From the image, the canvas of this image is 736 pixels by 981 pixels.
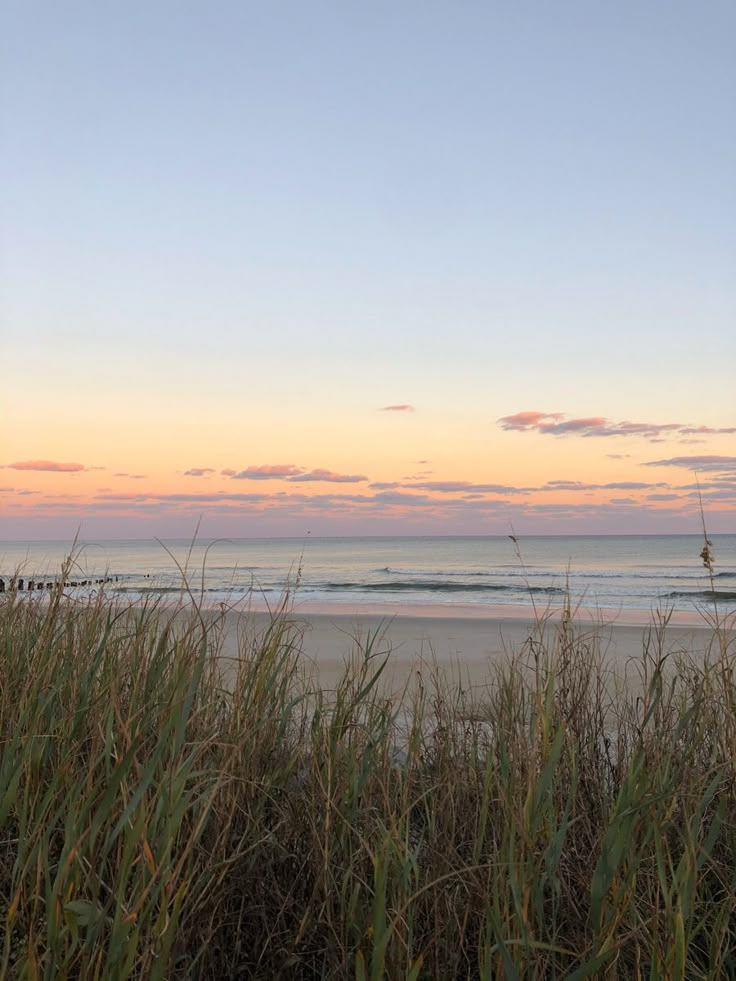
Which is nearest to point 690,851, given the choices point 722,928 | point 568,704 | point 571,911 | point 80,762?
point 722,928

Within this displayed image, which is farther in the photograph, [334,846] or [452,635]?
[452,635]

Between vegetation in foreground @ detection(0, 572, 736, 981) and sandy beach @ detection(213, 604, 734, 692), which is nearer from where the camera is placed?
vegetation in foreground @ detection(0, 572, 736, 981)

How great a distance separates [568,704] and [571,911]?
1201 mm

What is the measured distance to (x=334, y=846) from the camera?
2.64 meters

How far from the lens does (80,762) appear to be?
3117 mm

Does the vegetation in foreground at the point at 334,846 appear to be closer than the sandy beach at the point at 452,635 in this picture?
Yes

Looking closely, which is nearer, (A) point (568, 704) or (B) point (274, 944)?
(B) point (274, 944)

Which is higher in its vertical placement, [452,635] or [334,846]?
[334,846]

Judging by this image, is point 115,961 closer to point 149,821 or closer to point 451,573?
point 149,821

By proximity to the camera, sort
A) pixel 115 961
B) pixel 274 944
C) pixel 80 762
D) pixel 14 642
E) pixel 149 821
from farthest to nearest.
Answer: pixel 14 642, pixel 80 762, pixel 274 944, pixel 149 821, pixel 115 961

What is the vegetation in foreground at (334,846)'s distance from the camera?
202cm

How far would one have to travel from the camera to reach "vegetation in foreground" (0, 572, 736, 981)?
6.63ft

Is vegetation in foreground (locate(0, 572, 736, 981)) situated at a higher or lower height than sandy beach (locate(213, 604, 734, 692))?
higher

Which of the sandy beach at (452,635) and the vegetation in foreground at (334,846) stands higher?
the vegetation in foreground at (334,846)
